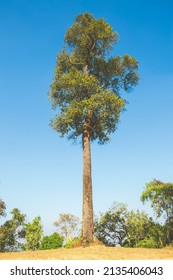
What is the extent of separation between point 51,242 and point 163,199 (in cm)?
1582

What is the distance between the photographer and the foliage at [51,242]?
106 ft

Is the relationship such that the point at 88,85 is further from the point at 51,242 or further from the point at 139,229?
the point at 51,242

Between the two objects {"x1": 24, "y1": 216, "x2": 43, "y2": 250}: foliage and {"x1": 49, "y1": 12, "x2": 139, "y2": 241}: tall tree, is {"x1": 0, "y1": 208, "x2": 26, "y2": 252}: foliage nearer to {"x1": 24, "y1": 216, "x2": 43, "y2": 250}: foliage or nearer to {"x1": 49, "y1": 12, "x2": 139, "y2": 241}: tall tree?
{"x1": 24, "y1": 216, "x2": 43, "y2": 250}: foliage

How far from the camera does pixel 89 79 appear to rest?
18.4 m

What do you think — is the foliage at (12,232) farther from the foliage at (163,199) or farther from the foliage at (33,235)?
the foliage at (163,199)

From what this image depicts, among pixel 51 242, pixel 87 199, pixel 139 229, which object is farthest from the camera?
pixel 51 242

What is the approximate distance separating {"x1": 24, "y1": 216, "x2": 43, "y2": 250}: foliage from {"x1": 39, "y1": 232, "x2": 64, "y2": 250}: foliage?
2230mm

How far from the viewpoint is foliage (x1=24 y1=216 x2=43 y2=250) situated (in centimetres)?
3609

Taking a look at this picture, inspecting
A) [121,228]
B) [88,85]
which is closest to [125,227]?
[121,228]

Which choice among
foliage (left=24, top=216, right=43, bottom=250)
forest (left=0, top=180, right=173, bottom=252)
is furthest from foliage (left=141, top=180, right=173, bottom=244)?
foliage (left=24, top=216, right=43, bottom=250)

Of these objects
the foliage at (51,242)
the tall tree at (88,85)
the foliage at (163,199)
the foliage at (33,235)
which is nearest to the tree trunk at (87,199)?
the tall tree at (88,85)

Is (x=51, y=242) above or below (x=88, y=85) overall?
below

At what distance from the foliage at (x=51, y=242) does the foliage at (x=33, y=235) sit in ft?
7.32
